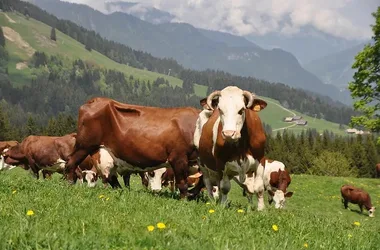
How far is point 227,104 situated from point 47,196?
4387 millimetres

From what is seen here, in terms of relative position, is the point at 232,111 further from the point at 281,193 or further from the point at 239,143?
the point at 281,193

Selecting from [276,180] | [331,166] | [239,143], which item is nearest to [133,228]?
[239,143]

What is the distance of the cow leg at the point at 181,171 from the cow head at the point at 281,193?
1028 centimetres

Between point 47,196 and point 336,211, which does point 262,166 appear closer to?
point 47,196

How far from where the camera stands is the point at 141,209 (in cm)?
746

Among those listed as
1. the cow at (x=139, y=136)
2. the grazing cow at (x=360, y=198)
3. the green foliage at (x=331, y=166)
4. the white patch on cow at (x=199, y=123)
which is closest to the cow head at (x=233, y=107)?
the white patch on cow at (x=199, y=123)

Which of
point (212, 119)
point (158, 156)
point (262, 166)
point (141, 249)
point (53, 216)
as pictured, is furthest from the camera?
point (158, 156)

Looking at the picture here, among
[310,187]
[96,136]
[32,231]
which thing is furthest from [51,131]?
[32,231]

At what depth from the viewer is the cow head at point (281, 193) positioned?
20797 mm

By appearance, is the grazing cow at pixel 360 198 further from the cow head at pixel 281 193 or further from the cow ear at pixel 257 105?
the cow ear at pixel 257 105

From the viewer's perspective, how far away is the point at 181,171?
37.7ft

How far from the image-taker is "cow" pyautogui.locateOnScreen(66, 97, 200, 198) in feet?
38.2

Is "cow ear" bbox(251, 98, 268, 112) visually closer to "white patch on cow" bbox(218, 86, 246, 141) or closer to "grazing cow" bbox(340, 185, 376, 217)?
Answer: "white patch on cow" bbox(218, 86, 246, 141)

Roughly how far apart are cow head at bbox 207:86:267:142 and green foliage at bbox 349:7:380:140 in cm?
2339
